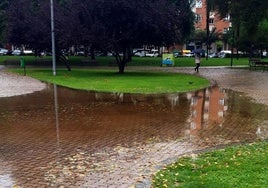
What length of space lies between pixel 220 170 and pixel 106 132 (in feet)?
14.2

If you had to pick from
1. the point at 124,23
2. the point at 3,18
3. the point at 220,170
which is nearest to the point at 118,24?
the point at 124,23

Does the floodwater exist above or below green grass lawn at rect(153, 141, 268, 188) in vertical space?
below

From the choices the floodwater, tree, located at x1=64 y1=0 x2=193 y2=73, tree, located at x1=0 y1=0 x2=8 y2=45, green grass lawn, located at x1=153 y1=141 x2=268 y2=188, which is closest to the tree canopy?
tree, located at x1=64 y1=0 x2=193 y2=73

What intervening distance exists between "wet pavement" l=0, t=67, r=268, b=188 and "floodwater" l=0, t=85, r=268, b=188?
0.6 inches

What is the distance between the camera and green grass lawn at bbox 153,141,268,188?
5.91 m

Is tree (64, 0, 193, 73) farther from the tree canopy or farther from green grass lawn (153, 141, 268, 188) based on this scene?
green grass lawn (153, 141, 268, 188)

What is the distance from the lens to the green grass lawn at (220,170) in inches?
233

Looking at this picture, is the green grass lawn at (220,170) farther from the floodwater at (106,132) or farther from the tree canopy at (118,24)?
the tree canopy at (118,24)

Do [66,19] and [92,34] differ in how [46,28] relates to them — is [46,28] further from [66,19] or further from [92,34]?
[92,34]

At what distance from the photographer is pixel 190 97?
55.8 ft

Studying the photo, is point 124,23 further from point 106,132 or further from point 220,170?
point 220,170

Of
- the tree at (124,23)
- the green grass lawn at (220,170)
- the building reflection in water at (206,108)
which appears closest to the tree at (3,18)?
the tree at (124,23)

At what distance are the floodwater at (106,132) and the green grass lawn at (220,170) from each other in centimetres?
56

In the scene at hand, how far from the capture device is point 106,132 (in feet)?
34.0
